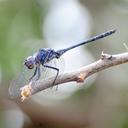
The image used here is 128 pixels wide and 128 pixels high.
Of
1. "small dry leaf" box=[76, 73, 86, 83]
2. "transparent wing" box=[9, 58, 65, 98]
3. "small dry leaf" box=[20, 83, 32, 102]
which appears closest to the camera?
"small dry leaf" box=[76, 73, 86, 83]

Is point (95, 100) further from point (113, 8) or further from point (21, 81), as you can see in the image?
point (21, 81)

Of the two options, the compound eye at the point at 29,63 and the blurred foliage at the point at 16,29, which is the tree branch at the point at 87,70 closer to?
the compound eye at the point at 29,63

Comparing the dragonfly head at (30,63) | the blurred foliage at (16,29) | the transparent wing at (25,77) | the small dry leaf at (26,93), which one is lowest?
the small dry leaf at (26,93)

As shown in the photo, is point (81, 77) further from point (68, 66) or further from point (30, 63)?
point (68, 66)

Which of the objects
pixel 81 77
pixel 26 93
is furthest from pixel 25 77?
pixel 81 77

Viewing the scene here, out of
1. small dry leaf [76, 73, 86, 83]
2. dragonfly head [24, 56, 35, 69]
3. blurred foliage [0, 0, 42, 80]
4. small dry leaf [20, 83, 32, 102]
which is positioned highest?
blurred foliage [0, 0, 42, 80]

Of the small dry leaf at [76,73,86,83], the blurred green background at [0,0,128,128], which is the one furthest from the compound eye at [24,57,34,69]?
the blurred green background at [0,0,128,128]

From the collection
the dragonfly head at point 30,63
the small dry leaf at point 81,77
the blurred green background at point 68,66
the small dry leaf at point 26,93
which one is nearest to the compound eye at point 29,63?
the dragonfly head at point 30,63

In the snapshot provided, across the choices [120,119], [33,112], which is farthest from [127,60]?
[120,119]

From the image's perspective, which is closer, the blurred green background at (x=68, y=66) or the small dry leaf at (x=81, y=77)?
the small dry leaf at (x=81, y=77)

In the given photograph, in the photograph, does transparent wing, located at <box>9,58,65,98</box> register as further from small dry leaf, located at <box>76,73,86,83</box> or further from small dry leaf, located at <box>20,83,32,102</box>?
small dry leaf, located at <box>76,73,86,83</box>
